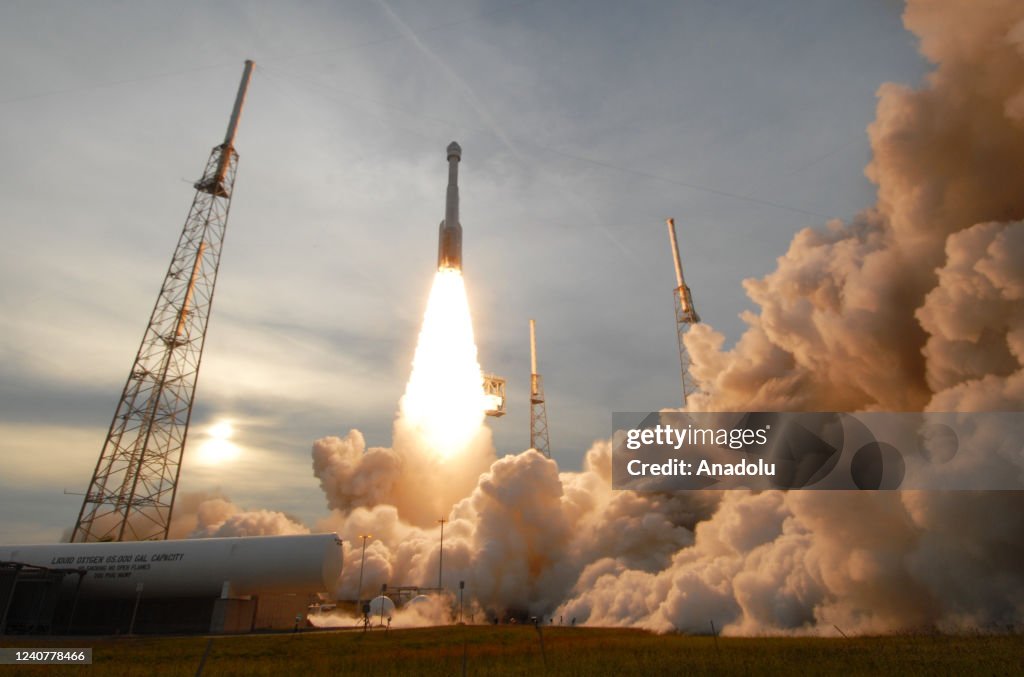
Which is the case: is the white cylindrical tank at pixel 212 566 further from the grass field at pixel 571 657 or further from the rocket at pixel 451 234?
the rocket at pixel 451 234

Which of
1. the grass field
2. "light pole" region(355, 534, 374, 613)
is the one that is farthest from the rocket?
the grass field

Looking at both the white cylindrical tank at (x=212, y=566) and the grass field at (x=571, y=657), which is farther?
the white cylindrical tank at (x=212, y=566)

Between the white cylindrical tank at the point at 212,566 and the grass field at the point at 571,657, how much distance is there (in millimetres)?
13161

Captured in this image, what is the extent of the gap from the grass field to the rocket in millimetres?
46455

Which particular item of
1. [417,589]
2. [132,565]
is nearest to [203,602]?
[132,565]

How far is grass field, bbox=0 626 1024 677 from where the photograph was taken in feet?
78.4

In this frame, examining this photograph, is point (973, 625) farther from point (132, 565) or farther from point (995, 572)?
point (132, 565)

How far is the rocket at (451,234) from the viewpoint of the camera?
77625mm

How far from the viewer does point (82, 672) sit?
87.5 feet

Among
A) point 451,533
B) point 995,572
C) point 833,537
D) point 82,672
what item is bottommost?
point 82,672

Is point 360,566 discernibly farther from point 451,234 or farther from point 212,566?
point 451,234

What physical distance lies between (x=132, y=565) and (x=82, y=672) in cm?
3391

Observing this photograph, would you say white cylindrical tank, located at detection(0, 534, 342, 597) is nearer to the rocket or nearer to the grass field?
the grass field

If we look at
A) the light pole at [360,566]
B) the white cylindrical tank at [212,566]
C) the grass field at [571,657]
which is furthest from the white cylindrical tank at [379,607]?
the grass field at [571,657]
